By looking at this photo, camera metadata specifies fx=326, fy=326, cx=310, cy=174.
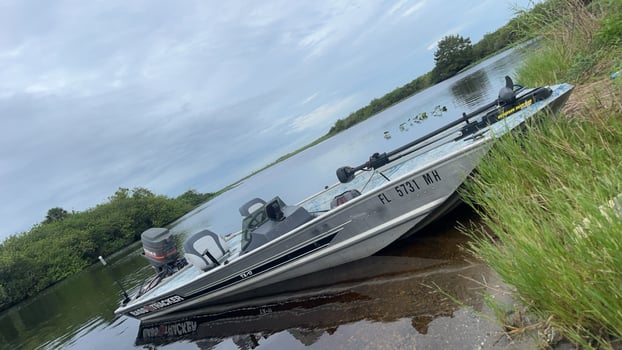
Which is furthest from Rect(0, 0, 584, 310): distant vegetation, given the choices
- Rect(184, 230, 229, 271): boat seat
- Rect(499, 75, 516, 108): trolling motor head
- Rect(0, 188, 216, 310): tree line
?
Rect(184, 230, 229, 271): boat seat

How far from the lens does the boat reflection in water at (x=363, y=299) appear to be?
3.88 meters

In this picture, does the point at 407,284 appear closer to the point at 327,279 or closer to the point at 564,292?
the point at 327,279

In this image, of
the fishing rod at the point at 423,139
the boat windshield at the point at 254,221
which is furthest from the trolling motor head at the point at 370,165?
the boat windshield at the point at 254,221

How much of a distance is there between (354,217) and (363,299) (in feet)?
4.19

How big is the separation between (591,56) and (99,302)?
59.3 feet

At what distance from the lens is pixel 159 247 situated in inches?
317

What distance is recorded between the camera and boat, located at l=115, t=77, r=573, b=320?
488cm

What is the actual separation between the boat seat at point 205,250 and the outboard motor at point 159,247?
1459mm

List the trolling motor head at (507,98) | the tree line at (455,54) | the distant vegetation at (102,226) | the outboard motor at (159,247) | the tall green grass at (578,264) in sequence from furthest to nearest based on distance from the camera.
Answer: the tree line at (455,54) → the distant vegetation at (102,226) → the outboard motor at (159,247) → the trolling motor head at (507,98) → the tall green grass at (578,264)

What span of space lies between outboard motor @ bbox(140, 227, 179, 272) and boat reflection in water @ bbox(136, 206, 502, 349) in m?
1.66

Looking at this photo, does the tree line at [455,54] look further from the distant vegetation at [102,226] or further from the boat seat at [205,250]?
the boat seat at [205,250]

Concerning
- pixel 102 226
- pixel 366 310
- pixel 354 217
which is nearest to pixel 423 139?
Answer: pixel 354 217

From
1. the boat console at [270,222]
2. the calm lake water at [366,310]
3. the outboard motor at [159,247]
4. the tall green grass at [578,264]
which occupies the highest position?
the outboard motor at [159,247]

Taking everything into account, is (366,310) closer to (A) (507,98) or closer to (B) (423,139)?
(B) (423,139)
